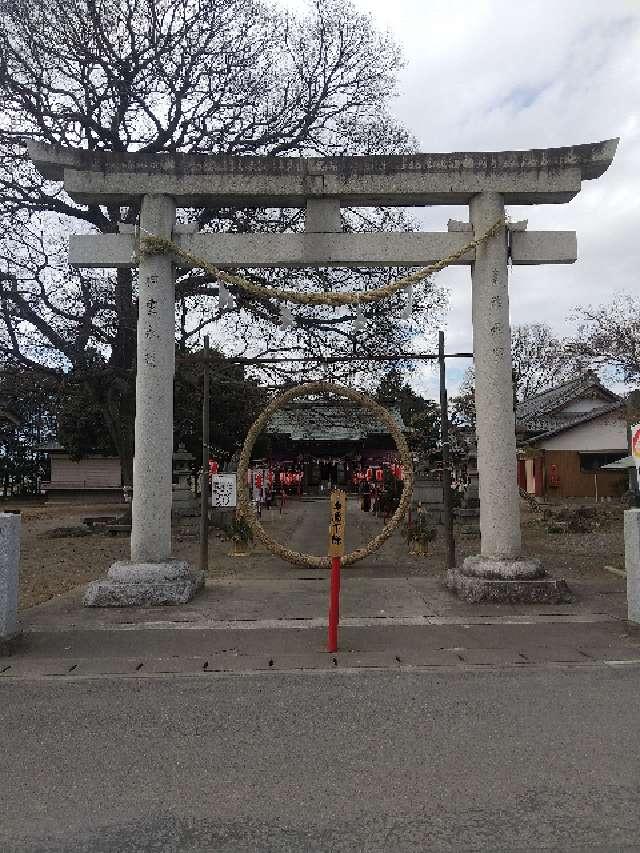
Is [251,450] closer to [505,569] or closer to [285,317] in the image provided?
[285,317]

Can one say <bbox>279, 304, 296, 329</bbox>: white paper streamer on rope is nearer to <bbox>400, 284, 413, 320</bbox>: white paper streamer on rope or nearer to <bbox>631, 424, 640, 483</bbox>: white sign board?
<bbox>400, 284, 413, 320</bbox>: white paper streamer on rope

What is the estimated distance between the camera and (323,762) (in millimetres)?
3764

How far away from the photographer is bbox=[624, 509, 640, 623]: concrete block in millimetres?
6617

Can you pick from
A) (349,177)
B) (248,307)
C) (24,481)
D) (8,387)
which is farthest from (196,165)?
(24,481)

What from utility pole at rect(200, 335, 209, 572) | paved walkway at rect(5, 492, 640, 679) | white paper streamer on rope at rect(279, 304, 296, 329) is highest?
white paper streamer on rope at rect(279, 304, 296, 329)

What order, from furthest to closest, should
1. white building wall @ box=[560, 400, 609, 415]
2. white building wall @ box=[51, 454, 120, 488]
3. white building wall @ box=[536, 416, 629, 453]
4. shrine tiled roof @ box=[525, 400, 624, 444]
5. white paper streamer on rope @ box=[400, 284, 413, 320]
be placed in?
white building wall @ box=[560, 400, 609, 415] → white building wall @ box=[51, 454, 120, 488] → white building wall @ box=[536, 416, 629, 453] → shrine tiled roof @ box=[525, 400, 624, 444] → white paper streamer on rope @ box=[400, 284, 413, 320]

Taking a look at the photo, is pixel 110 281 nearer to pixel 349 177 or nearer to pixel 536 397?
pixel 349 177

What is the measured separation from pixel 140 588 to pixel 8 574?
2.00 m

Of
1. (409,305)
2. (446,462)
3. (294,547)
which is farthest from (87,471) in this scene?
(409,305)

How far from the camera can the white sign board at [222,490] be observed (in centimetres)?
1230

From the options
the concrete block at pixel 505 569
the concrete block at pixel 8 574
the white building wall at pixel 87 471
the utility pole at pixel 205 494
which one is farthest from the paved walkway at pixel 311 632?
the white building wall at pixel 87 471

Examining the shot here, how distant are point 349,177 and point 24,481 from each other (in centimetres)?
4083

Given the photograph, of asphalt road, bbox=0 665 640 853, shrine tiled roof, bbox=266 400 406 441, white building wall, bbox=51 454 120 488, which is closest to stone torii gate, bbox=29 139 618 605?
asphalt road, bbox=0 665 640 853

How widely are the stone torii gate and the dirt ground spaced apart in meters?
2.60
